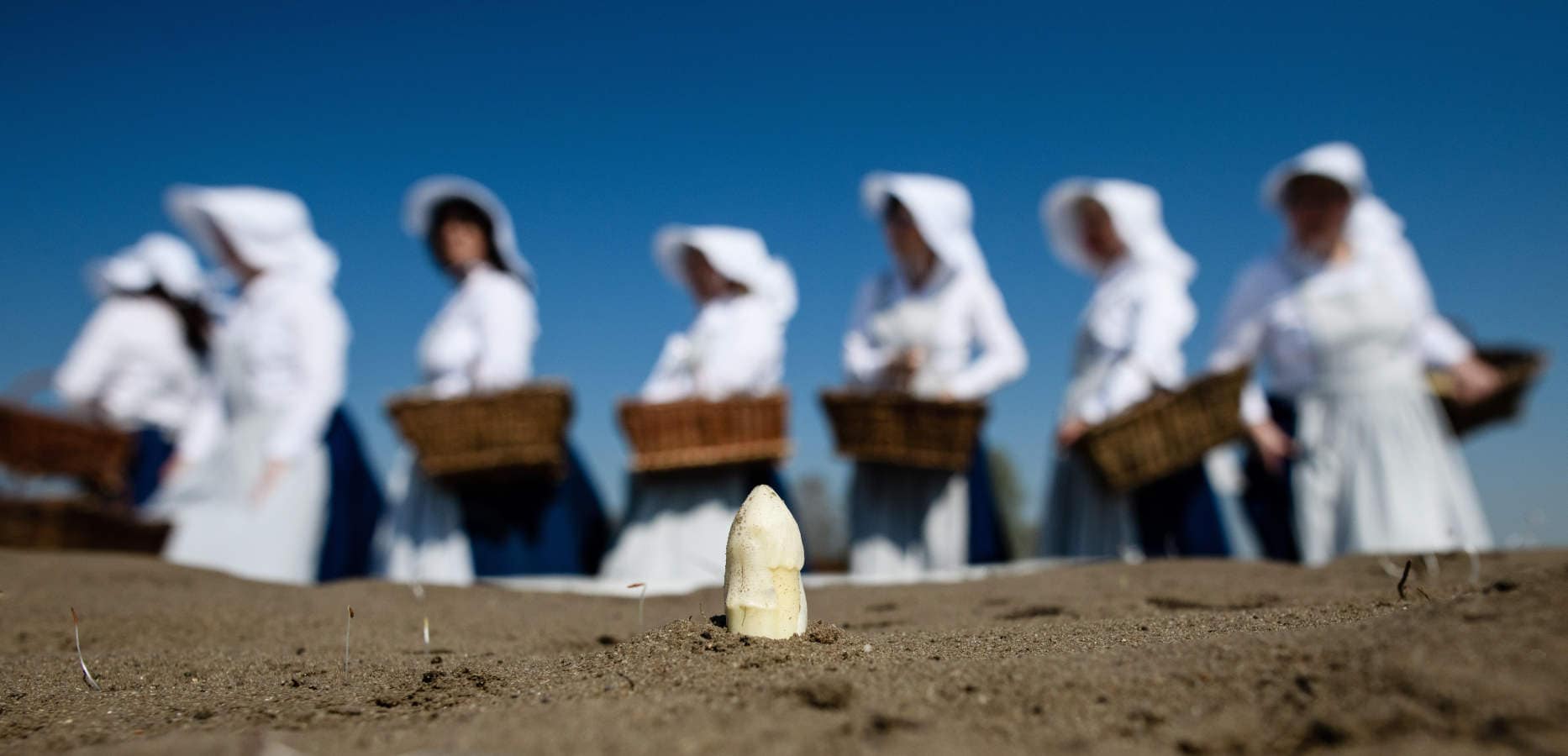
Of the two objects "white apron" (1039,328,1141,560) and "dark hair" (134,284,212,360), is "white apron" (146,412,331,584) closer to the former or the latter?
"dark hair" (134,284,212,360)

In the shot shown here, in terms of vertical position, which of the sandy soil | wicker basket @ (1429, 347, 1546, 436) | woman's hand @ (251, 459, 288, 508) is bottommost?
the sandy soil

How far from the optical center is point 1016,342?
6.68 m

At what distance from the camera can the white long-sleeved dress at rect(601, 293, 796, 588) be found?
21.2 feet

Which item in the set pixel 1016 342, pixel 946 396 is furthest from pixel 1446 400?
pixel 946 396

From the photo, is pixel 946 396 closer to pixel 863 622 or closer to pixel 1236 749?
pixel 863 622

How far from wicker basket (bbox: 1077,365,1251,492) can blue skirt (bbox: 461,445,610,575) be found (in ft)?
10.8

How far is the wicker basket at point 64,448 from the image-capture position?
264 inches

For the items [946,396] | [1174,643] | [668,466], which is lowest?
[1174,643]

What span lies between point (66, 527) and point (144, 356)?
231 centimetres

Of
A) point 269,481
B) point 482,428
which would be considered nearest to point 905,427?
point 482,428

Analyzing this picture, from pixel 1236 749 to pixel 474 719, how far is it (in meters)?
1.13

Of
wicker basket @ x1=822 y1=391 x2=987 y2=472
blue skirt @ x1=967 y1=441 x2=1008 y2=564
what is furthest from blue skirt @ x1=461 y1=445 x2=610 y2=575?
blue skirt @ x1=967 y1=441 x2=1008 y2=564

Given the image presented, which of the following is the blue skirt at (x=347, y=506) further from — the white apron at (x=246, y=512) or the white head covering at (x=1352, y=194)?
the white head covering at (x=1352, y=194)

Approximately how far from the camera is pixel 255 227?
7.13 m
